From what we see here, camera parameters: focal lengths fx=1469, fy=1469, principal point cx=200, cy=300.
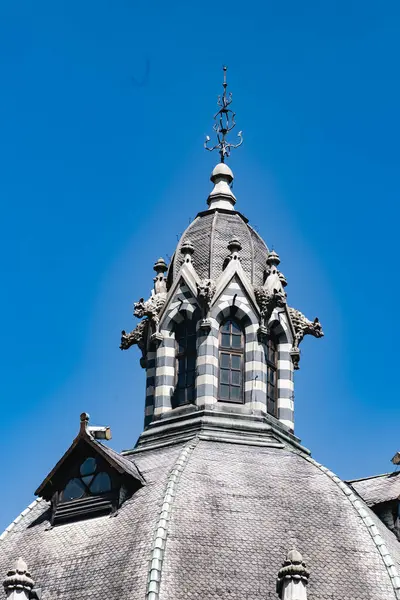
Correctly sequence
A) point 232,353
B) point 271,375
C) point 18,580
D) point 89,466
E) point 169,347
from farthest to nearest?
point 271,375, point 169,347, point 232,353, point 89,466, point 18,580

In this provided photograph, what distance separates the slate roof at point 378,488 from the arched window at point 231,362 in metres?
5.30

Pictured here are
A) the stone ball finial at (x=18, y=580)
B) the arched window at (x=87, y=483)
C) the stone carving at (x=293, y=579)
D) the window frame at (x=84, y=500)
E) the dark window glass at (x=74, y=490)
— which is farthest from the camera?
the dark window glass at (x=74, y=490)

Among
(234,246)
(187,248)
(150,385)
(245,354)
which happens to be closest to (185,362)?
(150,385)

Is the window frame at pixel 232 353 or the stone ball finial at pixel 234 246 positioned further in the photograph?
the stone ball finial at pixel 234 246

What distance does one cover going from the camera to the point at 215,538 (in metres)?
40.4

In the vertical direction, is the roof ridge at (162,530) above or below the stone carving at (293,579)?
above

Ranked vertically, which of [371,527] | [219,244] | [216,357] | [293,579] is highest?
[219,244]

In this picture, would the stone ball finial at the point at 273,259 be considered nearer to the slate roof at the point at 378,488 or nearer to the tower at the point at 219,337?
the tower at the point at 219,337

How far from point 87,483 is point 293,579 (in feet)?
30.5

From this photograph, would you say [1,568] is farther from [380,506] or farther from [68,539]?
[380,506]

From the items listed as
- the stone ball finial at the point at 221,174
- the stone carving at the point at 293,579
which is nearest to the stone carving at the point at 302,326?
the stone ball finial at the point at 221,174

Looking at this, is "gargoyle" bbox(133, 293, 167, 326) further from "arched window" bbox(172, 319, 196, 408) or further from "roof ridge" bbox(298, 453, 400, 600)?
"roof ridge" bbox(298, 453, 400, 600)

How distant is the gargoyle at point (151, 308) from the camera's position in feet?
172

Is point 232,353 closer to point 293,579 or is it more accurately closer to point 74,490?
point 74,490
